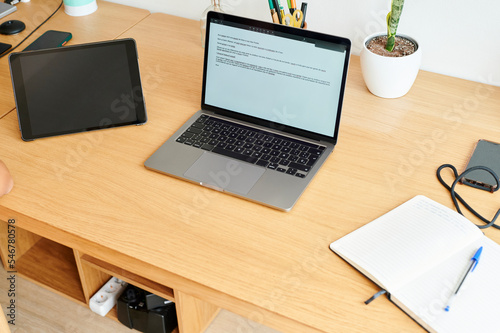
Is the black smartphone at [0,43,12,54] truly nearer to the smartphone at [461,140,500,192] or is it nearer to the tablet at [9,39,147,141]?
the tablet at [9,39,147,141]

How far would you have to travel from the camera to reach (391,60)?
3.98 ft

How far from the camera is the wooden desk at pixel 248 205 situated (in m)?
0.87

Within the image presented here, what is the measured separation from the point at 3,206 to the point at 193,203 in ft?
1.26

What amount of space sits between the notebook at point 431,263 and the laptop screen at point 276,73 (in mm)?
272

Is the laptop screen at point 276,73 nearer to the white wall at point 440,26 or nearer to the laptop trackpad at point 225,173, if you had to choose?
the laptop trackpad at point 225,173

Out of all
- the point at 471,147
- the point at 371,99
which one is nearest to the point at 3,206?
the point at 371,99

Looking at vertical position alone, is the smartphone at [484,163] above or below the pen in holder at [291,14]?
below

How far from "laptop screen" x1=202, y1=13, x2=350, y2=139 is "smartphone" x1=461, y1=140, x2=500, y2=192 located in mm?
296

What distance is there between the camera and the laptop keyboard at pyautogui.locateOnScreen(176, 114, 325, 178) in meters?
1.10

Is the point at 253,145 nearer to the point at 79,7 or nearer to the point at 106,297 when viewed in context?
the point at 106,297

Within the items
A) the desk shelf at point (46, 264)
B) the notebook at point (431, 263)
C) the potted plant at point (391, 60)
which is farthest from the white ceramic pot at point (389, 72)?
the desk shelf at point (46, 264)

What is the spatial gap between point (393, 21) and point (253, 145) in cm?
45

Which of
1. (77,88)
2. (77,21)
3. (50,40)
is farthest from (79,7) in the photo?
(77,88)

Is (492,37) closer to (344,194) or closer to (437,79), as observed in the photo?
(437,79)
